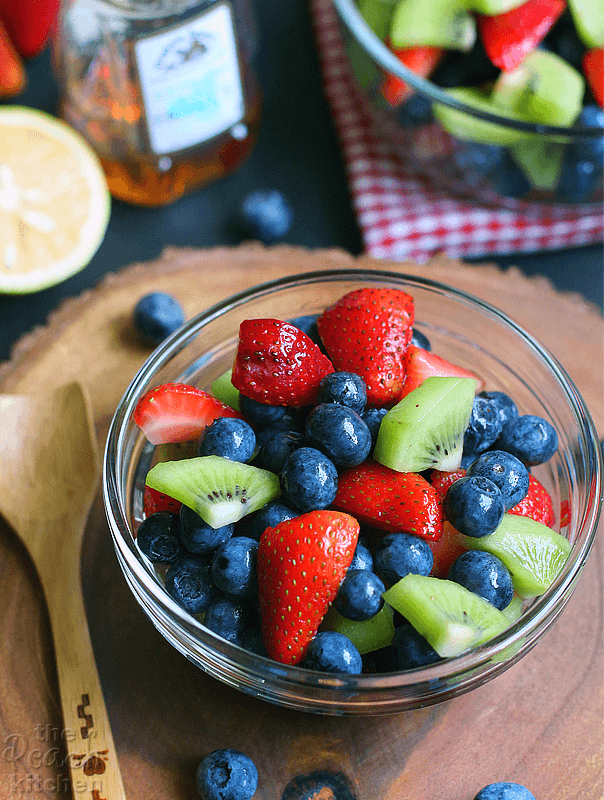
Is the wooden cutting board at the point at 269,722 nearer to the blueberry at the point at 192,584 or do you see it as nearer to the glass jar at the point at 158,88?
the blueberry at the point at 192,584

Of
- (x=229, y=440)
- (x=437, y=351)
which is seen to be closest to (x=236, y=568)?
(x=229, y=440)

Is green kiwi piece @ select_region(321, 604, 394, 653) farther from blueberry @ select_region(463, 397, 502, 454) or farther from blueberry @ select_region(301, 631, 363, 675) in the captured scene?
blueberry @ select_region(463, 397, 502, 454)

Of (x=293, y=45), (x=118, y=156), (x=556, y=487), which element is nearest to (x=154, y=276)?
(x=118, y=156)

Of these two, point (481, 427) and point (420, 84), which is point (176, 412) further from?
point (420, 84)

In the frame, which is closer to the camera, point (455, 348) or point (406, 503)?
point (406, 503)

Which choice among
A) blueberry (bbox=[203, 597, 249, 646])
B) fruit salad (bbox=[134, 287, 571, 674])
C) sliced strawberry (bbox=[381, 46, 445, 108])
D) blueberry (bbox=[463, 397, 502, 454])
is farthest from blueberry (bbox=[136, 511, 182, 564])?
sliced strawberry (bbox=[381, 46, 445, 108])

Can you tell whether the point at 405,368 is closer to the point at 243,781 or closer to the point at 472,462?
the point at 472,462

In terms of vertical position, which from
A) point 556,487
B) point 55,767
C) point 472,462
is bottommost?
point 55,767
